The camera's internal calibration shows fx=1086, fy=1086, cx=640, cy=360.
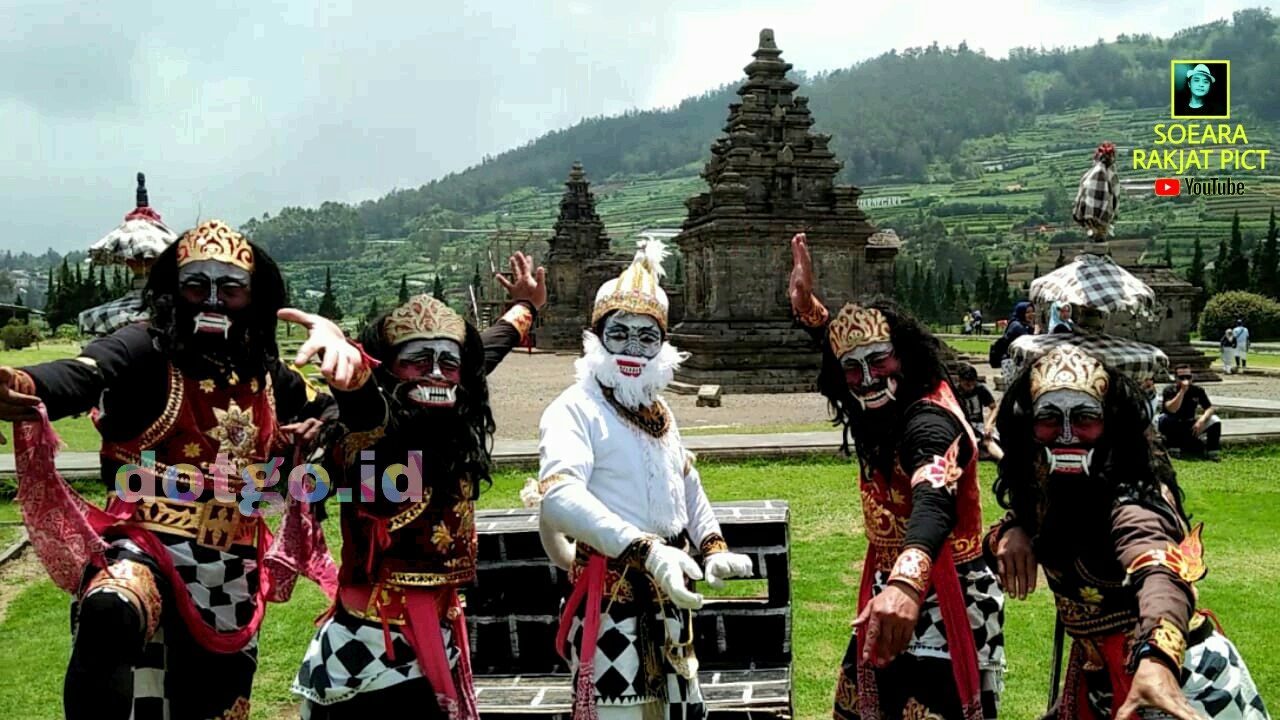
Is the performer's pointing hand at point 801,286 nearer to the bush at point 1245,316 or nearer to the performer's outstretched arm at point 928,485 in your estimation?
the performer's outstretched arm at point 928,485

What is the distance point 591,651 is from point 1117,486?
6.29 ft

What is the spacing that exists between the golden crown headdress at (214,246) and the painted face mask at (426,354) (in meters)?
0.65

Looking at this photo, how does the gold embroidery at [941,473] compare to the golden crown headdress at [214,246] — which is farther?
the golden crown headdress at [214,246]

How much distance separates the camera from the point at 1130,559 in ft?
11.1

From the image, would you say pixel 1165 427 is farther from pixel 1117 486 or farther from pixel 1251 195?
pixel 1251 195

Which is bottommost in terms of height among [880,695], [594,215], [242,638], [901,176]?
[880,695]

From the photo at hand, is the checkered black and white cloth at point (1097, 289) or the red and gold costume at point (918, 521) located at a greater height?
the checkered black and white cloth at point (1097, 289)

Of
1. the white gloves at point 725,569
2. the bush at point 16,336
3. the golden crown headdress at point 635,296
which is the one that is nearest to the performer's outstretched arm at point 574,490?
the white gloves at point 725,569

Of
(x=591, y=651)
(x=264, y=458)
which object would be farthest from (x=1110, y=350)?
(x=264, y=458)

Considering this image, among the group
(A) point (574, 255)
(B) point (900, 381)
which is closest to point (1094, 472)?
(B) point (900, 381)

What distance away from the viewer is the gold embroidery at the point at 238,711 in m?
4.05

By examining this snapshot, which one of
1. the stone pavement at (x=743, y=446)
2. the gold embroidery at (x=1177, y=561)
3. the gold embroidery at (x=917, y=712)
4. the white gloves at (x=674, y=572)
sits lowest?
the stone pavement at (x=743, y=446)

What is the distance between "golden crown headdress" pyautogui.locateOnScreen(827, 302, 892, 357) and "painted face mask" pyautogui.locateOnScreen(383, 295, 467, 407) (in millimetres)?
1481

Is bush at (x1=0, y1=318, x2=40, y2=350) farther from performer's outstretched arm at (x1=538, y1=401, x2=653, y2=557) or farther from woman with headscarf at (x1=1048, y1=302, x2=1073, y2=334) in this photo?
woman with headscarf at (x1=1048, y1=302, x2=1073, y2=334)
